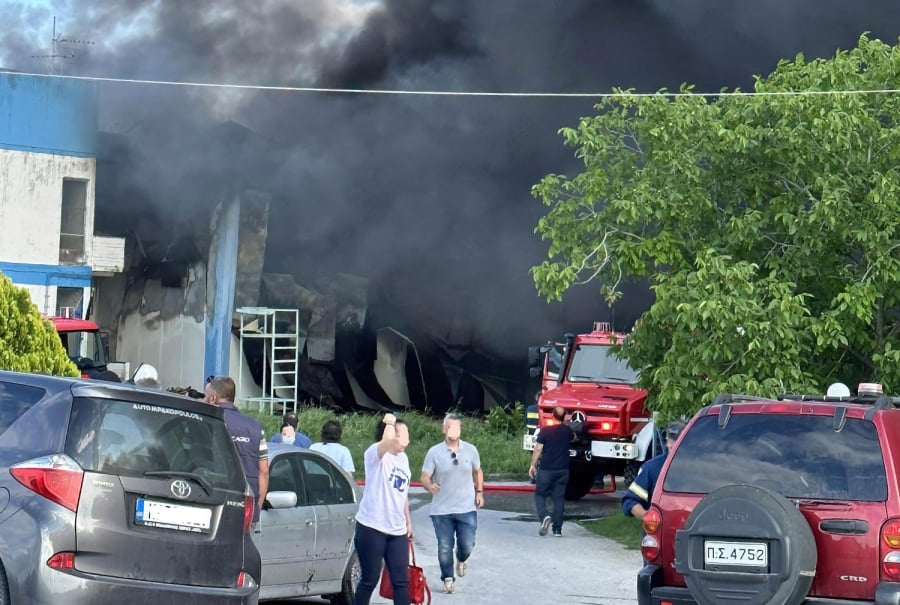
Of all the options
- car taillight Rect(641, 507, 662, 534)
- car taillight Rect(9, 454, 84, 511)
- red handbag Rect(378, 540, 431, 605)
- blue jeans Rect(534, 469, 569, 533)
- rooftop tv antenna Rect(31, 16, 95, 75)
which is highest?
rooftop tv antenna Rect(31, 16, 95, 75)

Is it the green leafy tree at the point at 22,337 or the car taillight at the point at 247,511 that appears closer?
the car taillight at the point at 247,511

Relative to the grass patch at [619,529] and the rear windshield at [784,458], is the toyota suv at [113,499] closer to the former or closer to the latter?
the rear windshield at [784,458]

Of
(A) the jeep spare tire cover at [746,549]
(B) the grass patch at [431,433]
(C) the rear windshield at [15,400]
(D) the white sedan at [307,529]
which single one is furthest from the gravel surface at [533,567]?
(B) the grass patch at [431,433]

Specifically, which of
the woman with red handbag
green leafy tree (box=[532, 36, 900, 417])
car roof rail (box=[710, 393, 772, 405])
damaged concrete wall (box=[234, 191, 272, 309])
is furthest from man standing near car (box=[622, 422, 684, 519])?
damaged concrete wall (box=[234, 191, 272, 309])

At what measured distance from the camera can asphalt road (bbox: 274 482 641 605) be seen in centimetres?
1107

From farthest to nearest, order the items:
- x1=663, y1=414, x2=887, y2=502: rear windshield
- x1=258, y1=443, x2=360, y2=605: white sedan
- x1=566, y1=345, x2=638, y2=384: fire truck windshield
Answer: x1=566, y1=345, x2=638, y2=384: fire truck windshield, x1=258, y1=443, x2=360, y2=605: white sedan, x1=663, y1=414, x2=887, y2=502: rear windshield

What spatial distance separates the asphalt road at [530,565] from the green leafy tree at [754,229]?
192 cm

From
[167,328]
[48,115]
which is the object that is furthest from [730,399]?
[167,328]

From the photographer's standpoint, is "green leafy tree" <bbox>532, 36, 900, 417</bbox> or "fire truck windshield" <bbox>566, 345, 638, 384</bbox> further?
"fire truck windshield" <bbox>566, 345, 638, 384</bbox>

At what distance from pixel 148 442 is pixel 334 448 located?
6.09 m

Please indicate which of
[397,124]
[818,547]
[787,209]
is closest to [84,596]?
[818,547]

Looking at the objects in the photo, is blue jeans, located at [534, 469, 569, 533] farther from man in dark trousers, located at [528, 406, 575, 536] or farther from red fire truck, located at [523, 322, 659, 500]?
red fire truck, located at [523, 322, 659, 500]

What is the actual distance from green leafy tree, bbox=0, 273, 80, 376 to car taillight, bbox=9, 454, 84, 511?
23.2 ft

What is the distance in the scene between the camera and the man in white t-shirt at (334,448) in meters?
12.1
